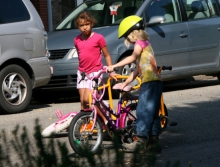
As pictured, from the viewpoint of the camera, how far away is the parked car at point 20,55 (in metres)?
10.6

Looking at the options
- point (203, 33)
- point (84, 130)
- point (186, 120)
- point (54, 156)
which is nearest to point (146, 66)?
point (84, 130)

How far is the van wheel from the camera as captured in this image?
10539mm

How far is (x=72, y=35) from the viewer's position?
12.2m

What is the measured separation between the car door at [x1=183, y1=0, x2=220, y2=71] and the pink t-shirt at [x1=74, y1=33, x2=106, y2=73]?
5202mm

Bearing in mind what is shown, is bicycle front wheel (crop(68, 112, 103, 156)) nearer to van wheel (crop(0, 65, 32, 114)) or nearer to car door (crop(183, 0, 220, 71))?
van wheel (crop(0, 65, 32, 114))

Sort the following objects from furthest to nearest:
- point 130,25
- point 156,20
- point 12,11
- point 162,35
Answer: point 162,35 → point 156,20 → point 12,11 → point 130,25

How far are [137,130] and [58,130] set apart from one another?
132cm

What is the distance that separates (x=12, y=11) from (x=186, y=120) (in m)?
3.32

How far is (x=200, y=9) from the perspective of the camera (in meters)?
13.8

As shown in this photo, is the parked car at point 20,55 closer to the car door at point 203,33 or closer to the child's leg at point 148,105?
the car door at point 203,33

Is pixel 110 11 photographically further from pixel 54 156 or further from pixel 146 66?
pixel 54 156

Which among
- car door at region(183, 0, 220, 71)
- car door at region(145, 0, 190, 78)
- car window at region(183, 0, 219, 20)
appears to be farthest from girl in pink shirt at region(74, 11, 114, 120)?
car window at region(183, 0, 219, 20)

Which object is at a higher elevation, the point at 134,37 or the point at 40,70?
the point at 134,37

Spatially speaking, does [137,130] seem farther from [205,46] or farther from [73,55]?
[205,46]
